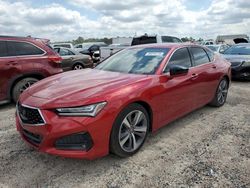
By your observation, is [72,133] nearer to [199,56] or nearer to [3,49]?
[199,56]

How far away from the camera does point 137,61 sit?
4480mm

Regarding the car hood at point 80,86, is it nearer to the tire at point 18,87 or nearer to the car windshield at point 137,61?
the car windshield at point 137,61

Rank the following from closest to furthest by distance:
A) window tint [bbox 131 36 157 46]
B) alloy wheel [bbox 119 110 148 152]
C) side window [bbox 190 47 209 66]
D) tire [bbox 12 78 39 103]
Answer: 1. alloy wheel [bbox 119 110 148 152]
2. side window [bbox 190 47 209 66]
3. tire [bbox 12 78 39 103]
4. window tint [bbox 131 36 157 46]

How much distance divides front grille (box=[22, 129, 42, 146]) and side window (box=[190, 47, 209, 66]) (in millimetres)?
3265

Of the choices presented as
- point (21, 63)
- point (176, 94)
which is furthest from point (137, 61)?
point (21, 63)

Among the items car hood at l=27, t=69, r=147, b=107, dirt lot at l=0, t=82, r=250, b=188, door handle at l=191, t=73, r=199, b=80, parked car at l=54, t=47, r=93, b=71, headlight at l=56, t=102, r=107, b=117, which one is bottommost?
dirt lot at l=0, t=82, r=250, b=188

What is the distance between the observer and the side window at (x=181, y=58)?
4.49m

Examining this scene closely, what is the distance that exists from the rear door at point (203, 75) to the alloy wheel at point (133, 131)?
155 cm

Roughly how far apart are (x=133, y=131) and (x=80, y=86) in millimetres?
949

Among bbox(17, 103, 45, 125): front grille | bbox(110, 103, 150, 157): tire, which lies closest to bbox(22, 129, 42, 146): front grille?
bbox(17, 103, 45, 125): front grille

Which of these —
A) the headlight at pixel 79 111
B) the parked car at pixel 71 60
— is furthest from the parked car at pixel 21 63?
the parked car at pixel 71 60

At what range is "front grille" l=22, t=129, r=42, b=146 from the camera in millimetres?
3189

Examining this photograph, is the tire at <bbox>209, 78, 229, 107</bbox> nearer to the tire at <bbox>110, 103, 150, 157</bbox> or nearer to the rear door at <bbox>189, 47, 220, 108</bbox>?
the rear door at <bbox>189, 47, 220, 108</bbox>

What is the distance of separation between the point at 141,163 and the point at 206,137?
1432 millimetres
